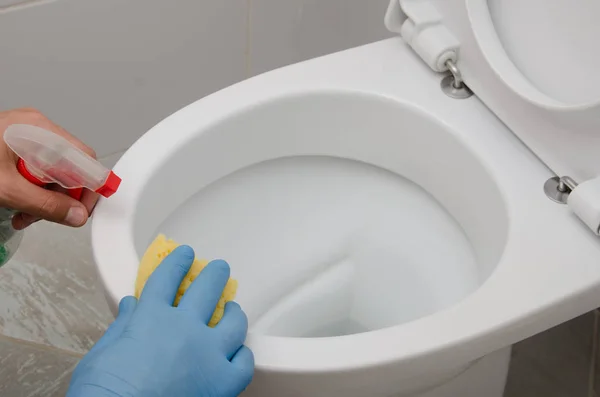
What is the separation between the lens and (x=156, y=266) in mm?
555

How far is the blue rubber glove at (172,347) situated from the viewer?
0.49 metres

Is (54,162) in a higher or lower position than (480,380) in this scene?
higher

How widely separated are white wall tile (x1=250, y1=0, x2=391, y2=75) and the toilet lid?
399 mm

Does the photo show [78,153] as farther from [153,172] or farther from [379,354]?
[379,354]

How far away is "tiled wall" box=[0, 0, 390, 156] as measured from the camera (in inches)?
38.1

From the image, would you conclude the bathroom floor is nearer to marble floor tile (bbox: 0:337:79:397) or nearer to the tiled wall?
marble floor tile (bbox: 0:337:79:397)

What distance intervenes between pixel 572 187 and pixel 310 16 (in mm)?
621

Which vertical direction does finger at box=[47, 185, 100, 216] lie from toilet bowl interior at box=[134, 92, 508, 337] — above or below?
below

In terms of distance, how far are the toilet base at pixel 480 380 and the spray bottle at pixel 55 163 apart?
1.21 feet

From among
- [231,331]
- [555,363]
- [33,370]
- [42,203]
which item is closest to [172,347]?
[231,331]

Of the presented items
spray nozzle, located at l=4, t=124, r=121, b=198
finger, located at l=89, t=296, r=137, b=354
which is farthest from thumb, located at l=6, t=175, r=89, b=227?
finger, located at l=89, t=296, r=137, b=354

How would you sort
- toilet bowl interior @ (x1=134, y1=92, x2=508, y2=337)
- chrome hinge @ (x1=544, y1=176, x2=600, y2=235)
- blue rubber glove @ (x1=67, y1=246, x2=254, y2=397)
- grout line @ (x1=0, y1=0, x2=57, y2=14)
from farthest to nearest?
1. grout line @ (x1=0, y1=0, x2=57, y2=14)
2. toilet bowl interior @ (x1=134, y1=92, x2=508, y2=337)
3. chrome hinge @ (x1=544, y1=176, x2=600, y2=235)
4. blue rubber glove @ (x1=67, y1=246, x2=254, y2=397)

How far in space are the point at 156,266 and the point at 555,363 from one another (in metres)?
0.68

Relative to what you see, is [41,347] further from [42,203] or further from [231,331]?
[231,331]
